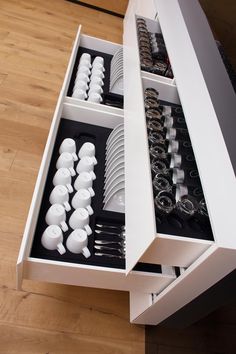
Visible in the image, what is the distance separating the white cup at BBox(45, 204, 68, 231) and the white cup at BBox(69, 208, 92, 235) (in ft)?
0.09

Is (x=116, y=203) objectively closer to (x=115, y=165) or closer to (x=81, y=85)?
(x=115, y=165)

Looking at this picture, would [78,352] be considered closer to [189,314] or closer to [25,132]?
[189,314]

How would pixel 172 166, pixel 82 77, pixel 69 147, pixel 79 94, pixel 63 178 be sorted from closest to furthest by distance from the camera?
pixel 172 166
pixel 63 178
pixel 69 147
pixel 79 94
pixel 82 77

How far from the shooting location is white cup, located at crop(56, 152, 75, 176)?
3.99ft

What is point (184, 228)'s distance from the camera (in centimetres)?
73

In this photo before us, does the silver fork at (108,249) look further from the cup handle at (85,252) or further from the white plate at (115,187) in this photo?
the white plate at (115,187)

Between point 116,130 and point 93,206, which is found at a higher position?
point 116,130

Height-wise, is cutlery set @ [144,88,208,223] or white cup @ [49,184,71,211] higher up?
cutlery set @ [144,88,208,223]

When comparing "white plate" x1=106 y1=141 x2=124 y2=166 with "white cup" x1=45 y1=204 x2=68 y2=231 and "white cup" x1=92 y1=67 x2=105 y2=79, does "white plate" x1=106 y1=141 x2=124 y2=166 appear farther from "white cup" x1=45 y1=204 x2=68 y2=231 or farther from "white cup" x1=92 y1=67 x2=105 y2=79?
"white cup" x1=92 y1=67 x2=105 y2=79

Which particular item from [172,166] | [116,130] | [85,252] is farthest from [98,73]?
[85,252]

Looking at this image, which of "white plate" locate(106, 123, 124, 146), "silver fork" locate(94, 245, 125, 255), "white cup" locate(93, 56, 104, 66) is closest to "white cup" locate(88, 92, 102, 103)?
"white plate" locate(106, 123, 124, 146)

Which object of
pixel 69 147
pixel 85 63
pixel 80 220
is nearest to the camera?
pixel 80 220

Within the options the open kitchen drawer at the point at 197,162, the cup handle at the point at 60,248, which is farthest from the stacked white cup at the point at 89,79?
the cup handle at the point at 60,248

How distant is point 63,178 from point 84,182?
0.27 feet
